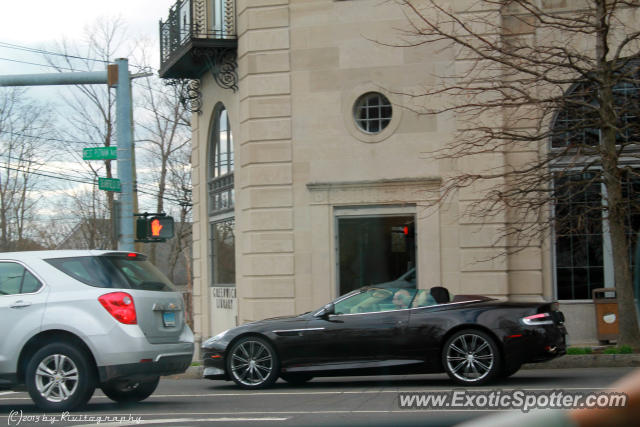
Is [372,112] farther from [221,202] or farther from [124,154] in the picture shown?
[124,154]

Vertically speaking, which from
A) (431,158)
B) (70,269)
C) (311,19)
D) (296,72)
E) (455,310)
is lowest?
(455,310)

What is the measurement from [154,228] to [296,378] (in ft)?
16.1

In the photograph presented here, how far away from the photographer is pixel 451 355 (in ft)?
34.6

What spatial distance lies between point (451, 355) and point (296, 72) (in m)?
9.04

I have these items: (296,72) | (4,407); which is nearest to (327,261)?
(296,72)

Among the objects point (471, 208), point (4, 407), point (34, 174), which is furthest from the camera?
point (34, 174)

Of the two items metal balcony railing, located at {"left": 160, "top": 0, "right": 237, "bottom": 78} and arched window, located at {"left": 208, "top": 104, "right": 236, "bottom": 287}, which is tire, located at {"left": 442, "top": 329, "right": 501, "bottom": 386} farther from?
metal balcony railing, located at {"left": 160, "top": 0, "right": 237, "bottom": 78}

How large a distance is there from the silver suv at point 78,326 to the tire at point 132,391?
63cm

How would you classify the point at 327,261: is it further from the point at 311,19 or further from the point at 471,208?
the point at 311,19

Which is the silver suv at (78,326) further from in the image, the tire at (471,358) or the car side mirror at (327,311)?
the tire at (471,358)

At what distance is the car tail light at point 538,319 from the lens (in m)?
10.5

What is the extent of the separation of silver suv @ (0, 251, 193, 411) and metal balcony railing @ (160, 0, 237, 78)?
10.7 meters

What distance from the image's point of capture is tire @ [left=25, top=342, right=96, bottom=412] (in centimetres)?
845

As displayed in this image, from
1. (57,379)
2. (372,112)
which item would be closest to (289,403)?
(57,379)
